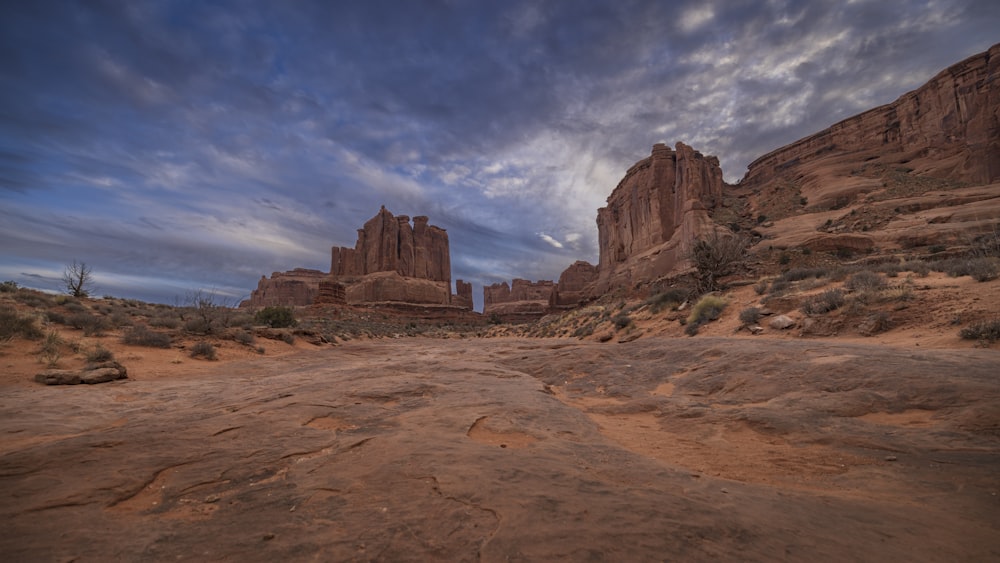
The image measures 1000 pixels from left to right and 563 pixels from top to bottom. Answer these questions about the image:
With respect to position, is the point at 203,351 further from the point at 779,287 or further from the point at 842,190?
the point at 842,190

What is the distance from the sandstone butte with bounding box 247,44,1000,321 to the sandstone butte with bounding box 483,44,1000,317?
0.11 m

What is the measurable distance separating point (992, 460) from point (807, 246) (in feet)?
94.0

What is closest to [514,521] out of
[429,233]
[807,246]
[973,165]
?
[807,246]

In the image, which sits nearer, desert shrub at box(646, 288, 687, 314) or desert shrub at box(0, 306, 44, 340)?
desert shrub at box(0, 306, 44, 340)

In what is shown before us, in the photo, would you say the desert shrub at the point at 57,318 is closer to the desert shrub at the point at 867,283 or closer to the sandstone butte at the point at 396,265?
the desert shrub at the point at 867,283

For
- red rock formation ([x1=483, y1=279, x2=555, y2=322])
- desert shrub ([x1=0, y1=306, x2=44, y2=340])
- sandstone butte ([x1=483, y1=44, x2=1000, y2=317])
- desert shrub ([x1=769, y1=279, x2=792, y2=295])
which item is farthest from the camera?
red rock formation ([x1=483, y1=279, x2=555, y2=322])

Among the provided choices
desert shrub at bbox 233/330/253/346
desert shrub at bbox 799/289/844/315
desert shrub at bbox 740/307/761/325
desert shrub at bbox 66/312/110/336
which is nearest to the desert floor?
desert shrub at bbox 799/289/844/315

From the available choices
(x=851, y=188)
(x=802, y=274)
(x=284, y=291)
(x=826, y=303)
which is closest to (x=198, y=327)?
(x=826, y=303)

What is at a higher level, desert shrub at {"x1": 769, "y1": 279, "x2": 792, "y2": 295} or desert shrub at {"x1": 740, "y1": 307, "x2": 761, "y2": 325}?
desert shrub at {"x1": 769, "y1": 279, "x2": 792, "y2": 295}

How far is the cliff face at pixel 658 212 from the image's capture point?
1630 inches

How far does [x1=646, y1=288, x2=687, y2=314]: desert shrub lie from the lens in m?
18.9

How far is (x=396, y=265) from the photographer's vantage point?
3455 inches

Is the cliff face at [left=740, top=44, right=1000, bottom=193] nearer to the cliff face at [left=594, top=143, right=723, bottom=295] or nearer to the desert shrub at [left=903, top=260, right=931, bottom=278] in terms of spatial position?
the cliff face at [left=594, top=143, right=723, bottom=295]

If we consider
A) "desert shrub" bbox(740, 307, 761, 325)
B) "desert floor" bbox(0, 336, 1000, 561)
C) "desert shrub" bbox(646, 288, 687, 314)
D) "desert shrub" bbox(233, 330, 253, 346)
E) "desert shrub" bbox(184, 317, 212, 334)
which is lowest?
"desert floor" bbox(0, 336, 1000, 561)
